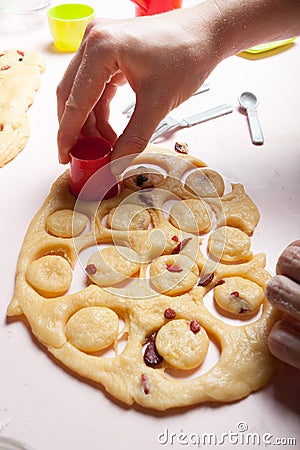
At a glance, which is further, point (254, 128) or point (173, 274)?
point (254, 128)

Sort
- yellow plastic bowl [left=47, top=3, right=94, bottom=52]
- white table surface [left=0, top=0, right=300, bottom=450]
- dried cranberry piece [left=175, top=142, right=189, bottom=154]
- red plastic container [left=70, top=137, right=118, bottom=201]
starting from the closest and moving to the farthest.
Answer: white table surface [left=0, top=0, right=300, bottom=450]
red plastic container [left=70, top=137, right=118, bottom=201]
dried cranberry piece [left=175, top=142, right=189, bottom=154]
yellow plastic bowl [left=47, top=3, right=94, bottom=52]

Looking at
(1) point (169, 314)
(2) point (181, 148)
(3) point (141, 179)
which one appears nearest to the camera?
(1) point (169, 314)

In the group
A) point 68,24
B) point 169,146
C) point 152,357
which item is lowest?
point 152,357

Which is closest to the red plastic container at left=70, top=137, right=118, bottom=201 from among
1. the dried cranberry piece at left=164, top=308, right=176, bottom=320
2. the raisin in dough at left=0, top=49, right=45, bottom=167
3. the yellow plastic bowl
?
the raisin in dough at left=0, top=49, right=45, bottom=167

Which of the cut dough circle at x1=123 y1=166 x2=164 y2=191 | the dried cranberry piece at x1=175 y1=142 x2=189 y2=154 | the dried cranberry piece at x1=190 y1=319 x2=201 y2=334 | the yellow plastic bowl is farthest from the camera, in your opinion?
the yellow plastic bowl

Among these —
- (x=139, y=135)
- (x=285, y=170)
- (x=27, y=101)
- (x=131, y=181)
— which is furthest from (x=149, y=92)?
(x=27, y=101)

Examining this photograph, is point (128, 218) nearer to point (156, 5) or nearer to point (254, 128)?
point (254, 128)

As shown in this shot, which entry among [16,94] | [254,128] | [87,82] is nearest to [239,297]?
[87,82]

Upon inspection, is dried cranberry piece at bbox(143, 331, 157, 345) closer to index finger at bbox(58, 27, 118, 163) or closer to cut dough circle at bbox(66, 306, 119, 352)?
cut dough circle at bbox(66, 306, 119, 352)
